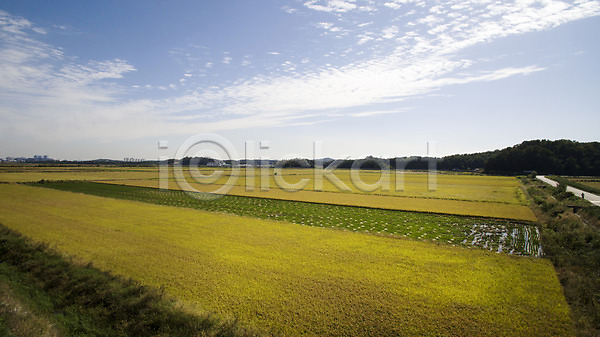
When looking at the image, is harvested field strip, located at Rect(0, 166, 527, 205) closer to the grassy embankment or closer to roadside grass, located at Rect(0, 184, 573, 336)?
the grassy embankment

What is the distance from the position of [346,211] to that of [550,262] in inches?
586

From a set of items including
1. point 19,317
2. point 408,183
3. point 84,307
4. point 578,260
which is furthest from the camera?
point 408,183

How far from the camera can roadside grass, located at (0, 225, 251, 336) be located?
7.87m

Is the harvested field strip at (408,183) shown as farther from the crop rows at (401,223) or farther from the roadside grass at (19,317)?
the roadside grass at (19,317)

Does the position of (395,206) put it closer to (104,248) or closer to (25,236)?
(104,248)

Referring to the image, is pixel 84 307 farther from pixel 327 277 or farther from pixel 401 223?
pixel 401 223

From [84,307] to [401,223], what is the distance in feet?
59.9

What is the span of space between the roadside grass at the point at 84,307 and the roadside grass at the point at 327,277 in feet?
2.19

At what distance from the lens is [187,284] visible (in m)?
10.2

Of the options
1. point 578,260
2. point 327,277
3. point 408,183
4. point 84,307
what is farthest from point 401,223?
point 408,183

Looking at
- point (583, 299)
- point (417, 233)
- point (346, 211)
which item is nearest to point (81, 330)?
point (583, 299)

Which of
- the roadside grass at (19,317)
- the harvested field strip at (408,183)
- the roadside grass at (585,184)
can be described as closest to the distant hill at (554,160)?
the harvested field strip at (408,183)

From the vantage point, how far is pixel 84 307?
9008 mm

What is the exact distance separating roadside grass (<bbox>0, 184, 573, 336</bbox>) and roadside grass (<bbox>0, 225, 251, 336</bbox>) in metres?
0.67
